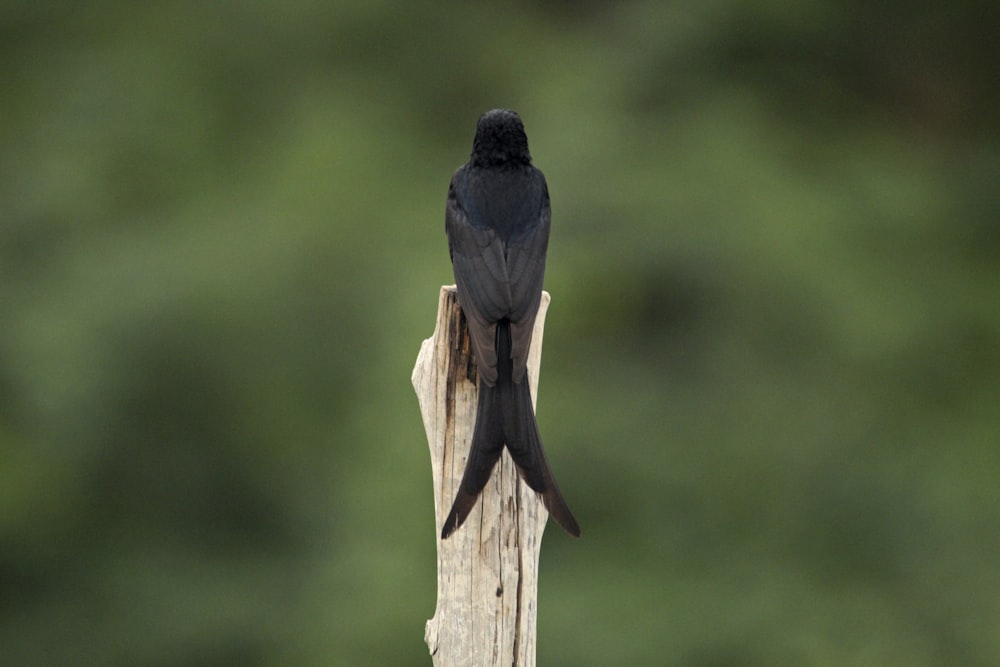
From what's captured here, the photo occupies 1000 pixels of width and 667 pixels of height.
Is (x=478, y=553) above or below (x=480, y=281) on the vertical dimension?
below

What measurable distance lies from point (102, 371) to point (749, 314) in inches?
144

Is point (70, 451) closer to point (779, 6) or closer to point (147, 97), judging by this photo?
point (147, 97)

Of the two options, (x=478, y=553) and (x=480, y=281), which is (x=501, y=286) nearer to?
(x=480, y=281)

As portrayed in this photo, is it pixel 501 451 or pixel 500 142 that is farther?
pixel 500 142

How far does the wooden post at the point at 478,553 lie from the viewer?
348 cm

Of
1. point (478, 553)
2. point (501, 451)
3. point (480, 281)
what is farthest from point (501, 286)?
point (478, 553)

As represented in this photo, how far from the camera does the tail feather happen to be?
3.40 metres

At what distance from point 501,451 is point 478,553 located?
28 centimetres

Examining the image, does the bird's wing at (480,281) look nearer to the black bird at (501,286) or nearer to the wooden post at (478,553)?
the black bird at (501,286)

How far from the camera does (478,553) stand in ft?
11.4

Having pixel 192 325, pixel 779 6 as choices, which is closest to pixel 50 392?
pixel 192 325

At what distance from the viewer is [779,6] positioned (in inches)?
326

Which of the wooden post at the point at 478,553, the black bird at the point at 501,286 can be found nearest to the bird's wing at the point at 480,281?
the black bird at the point at 501,286

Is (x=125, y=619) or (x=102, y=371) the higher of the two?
(x=102, y=371)
